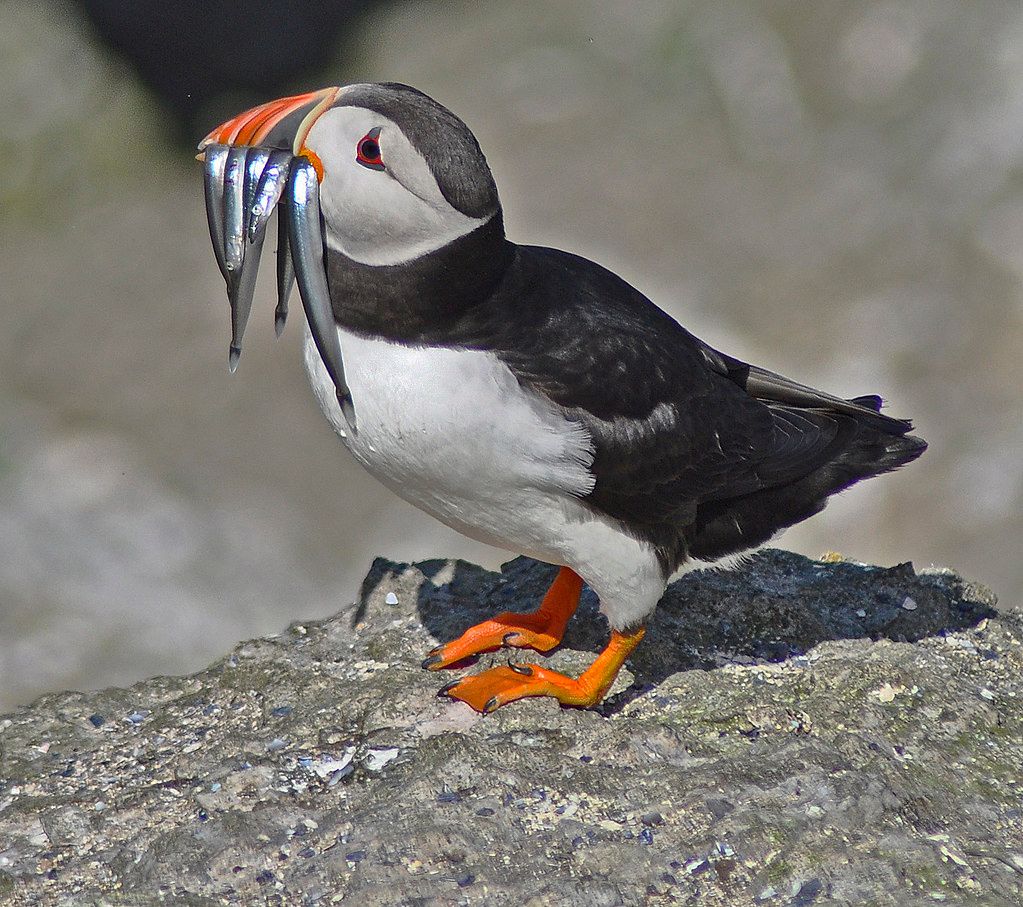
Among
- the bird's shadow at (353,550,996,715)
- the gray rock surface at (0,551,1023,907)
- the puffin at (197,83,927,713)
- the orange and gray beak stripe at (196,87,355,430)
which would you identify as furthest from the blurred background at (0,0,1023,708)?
the orange and gray beak stripe at (196,87,355,430)

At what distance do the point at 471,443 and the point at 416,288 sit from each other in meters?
0.44

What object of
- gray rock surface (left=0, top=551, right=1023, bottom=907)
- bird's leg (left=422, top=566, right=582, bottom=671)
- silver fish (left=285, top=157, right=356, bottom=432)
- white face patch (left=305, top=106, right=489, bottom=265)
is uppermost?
white face patch (left=305, top=106, right=489, bottom=265)

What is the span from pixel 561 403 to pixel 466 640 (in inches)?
43.0

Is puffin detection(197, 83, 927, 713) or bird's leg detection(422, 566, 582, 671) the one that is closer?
puffin detection(197, 83, 927, 713)

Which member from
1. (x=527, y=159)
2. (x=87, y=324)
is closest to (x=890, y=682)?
(x=527, y=159)

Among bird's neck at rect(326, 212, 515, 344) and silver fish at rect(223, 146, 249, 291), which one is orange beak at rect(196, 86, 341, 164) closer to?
silver fish at rect(223, 146, 249, 291)

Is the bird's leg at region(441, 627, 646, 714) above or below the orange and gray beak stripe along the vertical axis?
below

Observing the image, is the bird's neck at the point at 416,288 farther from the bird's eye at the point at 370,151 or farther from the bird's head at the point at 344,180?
the bird's eye at the point at 370,151

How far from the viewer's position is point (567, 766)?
13.2ft

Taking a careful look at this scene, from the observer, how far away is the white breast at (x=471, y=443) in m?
3.74

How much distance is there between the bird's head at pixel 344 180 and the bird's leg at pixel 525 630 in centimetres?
132

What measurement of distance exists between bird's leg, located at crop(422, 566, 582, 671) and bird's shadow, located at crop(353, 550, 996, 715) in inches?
3.8

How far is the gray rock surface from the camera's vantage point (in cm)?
359

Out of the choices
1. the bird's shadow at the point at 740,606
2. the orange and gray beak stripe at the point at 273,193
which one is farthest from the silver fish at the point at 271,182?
the bird's shadow at the point at 740,606
